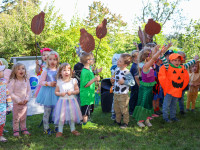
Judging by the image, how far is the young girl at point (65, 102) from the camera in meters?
3.67

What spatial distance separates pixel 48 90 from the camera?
158 inches

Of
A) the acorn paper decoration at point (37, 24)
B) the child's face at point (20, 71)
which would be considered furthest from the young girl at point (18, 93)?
the acorn paper decoration at point (37, 24)

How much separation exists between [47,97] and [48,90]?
15cm

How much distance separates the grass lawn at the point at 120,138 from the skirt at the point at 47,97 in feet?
2.09

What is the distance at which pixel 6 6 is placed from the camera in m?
27.0

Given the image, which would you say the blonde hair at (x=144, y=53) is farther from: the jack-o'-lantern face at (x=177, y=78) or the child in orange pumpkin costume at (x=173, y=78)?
the jack-o'-lantern face at (x=177, y=78)

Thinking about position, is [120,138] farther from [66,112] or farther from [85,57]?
[85,57]

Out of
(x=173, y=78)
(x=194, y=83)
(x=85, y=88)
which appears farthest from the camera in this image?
(x=194, y=83)

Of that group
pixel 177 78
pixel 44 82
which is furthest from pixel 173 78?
pixel 44 82

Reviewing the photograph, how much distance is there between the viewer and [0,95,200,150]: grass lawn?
130 inches

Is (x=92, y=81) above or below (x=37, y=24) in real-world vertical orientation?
below

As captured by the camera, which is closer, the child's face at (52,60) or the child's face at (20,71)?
the child's face at (20,71)

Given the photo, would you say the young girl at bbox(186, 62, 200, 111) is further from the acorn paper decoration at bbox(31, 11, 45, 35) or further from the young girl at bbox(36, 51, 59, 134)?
the acorn paper decoration at bbox(31, 11, 45, 35)

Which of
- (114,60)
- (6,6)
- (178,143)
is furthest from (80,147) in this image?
(6,6)
